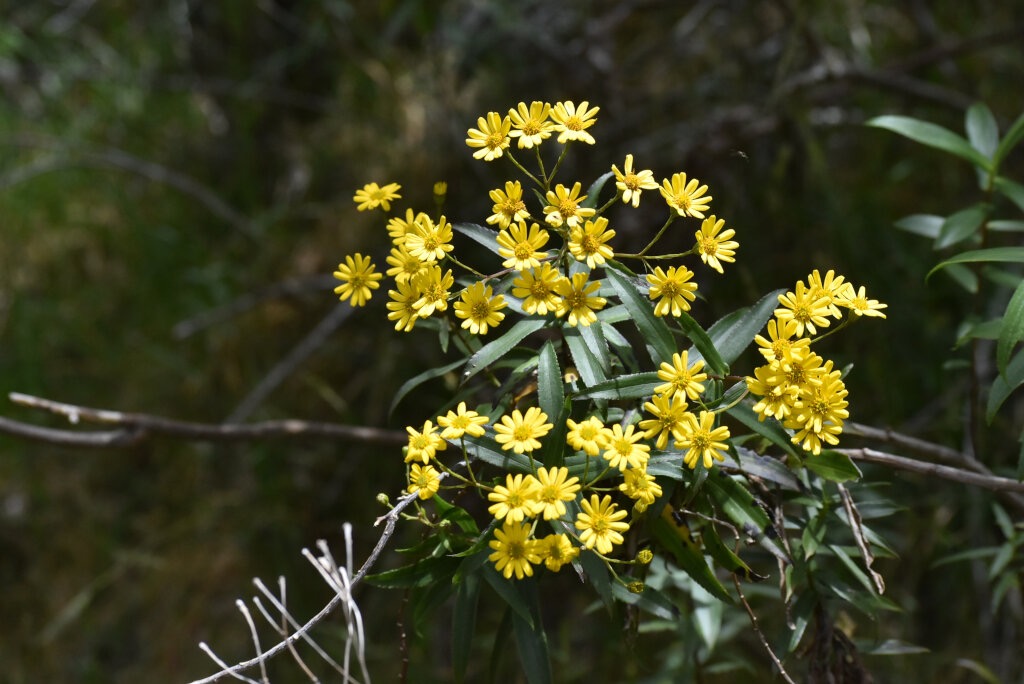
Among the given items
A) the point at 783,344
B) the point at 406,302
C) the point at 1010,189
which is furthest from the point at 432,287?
the point at 1010,189

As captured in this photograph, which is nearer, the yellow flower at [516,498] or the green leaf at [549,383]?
the yellow flower at [516,498]

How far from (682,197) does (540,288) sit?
21 centimetres

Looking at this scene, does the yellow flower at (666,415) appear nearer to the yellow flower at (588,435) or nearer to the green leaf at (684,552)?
the yellow flower at (588,435)

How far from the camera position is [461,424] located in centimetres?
96

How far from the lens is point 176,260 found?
264 centimetres

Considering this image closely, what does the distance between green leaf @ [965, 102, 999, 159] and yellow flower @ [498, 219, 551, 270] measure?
89cm

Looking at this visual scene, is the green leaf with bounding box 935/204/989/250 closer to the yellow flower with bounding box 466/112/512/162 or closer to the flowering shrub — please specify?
the flowering shrub

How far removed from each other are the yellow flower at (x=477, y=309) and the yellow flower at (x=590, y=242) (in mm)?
97

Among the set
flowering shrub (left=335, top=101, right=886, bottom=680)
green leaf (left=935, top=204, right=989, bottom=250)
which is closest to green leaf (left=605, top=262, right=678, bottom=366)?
flowering shrub (left=335, top=101, right=886, bottom=680)

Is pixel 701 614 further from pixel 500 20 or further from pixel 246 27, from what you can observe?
pixel 246 27

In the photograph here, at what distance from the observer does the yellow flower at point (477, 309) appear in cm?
99

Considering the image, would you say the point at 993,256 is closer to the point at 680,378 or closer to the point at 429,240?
the point at 680,378

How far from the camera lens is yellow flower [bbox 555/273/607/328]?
97cm

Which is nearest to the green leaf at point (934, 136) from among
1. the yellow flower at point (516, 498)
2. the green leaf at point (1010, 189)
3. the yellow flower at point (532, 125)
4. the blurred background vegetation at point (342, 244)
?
the green leaf at point (1010, 189)
